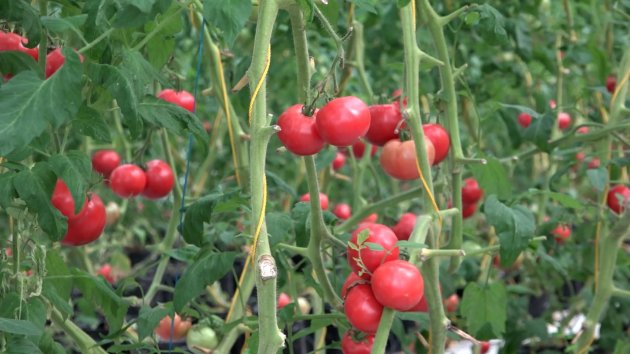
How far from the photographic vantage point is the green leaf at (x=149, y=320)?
4.96 ft

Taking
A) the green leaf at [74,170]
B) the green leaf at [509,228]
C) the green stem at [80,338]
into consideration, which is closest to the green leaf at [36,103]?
the green leaf at [74,170]

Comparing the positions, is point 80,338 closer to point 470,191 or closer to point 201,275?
point 201,275

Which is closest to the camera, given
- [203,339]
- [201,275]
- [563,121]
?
[201,275]

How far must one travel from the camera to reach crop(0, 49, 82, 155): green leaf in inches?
39.1

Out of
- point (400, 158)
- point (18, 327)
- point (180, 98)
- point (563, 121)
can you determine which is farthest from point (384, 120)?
point (563, 121)

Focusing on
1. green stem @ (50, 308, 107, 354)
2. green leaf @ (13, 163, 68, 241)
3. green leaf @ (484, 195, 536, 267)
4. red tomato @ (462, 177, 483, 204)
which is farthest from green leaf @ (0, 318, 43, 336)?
red tomato @ (462, 177, 483, 204)

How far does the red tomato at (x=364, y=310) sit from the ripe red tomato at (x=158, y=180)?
759 mm

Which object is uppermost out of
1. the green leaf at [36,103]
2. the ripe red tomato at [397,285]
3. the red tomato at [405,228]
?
the green leaf at [36,103]

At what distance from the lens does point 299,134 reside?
1.20 m

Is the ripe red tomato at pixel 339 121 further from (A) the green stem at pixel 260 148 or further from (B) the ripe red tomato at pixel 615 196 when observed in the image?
(B) the ripe red tomato at pixel 615 196

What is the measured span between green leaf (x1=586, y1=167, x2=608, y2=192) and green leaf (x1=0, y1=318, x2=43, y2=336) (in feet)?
3.94

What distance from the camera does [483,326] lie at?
183cm

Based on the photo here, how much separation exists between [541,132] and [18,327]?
3.98ft

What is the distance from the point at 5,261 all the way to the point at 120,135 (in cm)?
105
